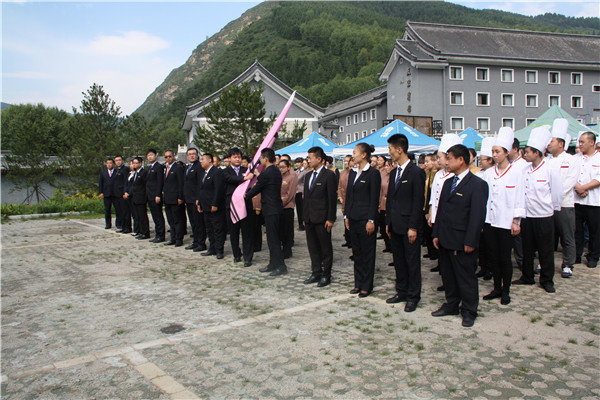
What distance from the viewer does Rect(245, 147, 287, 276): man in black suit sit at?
7.75 metres

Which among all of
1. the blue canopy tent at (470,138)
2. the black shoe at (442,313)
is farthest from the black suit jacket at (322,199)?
the blue canopy tent at (470,138)

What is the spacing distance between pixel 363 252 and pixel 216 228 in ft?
13.4

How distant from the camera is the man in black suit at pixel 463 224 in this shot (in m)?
4.94

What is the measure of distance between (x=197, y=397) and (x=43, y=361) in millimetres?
1813

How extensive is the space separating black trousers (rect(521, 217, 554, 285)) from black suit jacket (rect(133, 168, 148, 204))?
9.30 meters

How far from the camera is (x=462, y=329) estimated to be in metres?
4.81

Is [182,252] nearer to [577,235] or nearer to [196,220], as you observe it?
[196,220]

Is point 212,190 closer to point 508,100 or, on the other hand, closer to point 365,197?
point 365,197

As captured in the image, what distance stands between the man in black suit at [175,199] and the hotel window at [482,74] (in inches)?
1583

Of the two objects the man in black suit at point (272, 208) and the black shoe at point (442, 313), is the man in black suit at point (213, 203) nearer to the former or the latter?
the man in black suit at point (272, 208)

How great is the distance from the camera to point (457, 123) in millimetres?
44094

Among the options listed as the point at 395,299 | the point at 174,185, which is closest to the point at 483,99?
the point at 174,185

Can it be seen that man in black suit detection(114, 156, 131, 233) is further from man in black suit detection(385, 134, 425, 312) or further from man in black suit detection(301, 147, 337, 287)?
man in black suit detection(385, 134, 425, 312)

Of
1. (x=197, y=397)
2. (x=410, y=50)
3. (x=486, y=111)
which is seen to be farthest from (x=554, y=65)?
(x=197, y=397)
